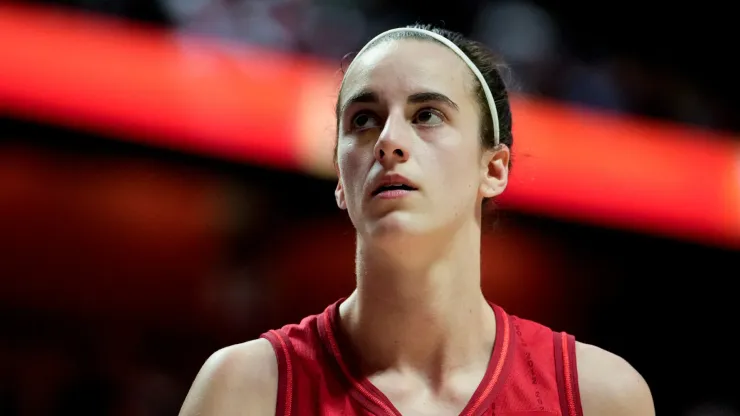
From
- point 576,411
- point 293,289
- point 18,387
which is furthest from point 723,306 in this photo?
point 18,387

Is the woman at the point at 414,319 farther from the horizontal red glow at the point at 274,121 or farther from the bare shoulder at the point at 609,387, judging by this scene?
the horizontal red glow at the point at 274,121

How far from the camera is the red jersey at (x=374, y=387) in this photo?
1.32 m

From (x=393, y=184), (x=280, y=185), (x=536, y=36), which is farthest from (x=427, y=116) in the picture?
(x=536, y=36)

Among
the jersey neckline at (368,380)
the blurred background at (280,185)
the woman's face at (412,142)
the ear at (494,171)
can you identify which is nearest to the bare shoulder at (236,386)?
the jersey neckline at (368,380)

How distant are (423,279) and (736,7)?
82.1 inches

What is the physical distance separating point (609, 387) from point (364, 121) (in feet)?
2.04

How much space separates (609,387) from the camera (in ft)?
4.49

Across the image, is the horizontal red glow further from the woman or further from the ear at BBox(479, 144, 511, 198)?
the woman

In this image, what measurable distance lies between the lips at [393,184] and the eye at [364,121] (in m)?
0.13

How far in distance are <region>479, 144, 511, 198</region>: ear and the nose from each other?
21cm

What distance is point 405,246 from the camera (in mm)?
1313

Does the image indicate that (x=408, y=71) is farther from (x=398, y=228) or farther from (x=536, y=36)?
(x=536, y=36)

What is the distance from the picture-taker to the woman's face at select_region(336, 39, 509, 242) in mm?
1321

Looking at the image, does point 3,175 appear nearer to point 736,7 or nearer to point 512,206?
point 512,206
